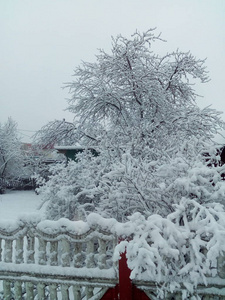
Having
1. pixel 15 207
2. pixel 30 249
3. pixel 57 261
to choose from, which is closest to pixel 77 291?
pixel 57 261

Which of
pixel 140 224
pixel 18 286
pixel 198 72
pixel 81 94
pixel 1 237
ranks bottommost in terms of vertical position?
pixel 18 286

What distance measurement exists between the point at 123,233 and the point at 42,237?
1.07 m

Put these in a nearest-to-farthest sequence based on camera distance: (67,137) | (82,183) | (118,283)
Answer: (118,283) < (82,183) < (67,137)

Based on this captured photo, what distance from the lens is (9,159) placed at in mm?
26203

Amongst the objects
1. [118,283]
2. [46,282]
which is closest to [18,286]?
[46,282]

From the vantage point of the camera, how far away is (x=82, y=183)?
5.56 m

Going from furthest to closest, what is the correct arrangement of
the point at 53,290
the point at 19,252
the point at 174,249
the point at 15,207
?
the point at 15,207, the point at 19,252, the point at 53,290, the point at 174,249

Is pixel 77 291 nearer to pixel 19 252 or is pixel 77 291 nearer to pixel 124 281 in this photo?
pixel 124 281

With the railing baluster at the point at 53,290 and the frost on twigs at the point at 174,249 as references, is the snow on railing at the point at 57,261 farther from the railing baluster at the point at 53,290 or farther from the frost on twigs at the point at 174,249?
the frost on twigs at the point at 174,249

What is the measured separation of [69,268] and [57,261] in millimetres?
189

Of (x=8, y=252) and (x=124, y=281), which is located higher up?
(x=8, y=252)

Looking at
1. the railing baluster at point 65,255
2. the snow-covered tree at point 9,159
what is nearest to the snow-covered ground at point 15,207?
the snow-covered tree at point 9,159

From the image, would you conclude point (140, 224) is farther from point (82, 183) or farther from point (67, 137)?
point (67, 137)

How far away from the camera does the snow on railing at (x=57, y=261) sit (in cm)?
293
